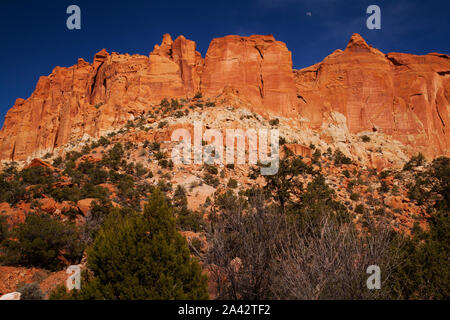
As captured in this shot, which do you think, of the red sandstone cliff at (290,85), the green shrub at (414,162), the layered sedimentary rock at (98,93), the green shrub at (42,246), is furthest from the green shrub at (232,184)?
the green shrub at (414,162)

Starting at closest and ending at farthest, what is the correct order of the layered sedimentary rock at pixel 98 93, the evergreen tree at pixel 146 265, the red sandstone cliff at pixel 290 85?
the evergreen tree at pixel 146 265, the layered sedimentary rock at pixel 98 93, the red sandstone cliff at pixel 290 85

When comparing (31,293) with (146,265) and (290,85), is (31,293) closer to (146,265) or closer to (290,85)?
(146,265)

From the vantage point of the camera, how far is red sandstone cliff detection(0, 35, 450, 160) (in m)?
36.2

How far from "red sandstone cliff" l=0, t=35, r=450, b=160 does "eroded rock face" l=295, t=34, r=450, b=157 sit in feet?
0.40

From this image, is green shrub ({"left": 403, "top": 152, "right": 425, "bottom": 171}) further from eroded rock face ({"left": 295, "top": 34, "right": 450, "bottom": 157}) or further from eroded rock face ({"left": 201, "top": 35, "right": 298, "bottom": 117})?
eroded rock face ({"left": 201, "top": 35, "right": 298, "bottom": 117})

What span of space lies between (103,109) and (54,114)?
17.2 m

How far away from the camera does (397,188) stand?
25.2m

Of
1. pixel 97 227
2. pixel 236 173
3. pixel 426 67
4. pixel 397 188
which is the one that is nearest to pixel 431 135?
pixel 426 67

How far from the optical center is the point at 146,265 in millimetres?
5656

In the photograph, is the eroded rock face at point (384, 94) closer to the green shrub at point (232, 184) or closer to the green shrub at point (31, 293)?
the green shrub at point (232, 184)

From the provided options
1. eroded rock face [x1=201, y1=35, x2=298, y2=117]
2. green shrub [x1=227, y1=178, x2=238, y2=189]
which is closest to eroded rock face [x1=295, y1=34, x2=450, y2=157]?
eroded rock face [x1=201, y1=35, x2=298, y2=117]

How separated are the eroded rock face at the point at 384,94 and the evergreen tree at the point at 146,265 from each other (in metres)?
34.0

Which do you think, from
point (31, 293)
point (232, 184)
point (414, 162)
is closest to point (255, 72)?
point (232, 184)

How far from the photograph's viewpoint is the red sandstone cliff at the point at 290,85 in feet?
119
